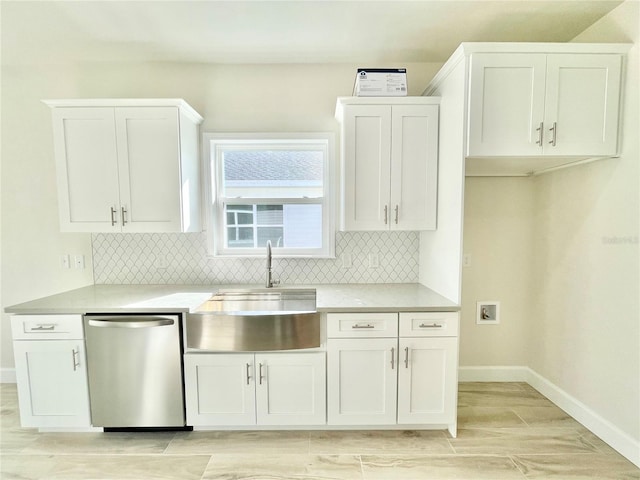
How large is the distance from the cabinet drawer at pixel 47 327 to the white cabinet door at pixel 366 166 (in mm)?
1908

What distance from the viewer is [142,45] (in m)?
2.28

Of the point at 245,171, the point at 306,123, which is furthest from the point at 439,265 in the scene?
the point at 245,171

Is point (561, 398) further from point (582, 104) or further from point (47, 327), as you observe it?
point (47, 327)

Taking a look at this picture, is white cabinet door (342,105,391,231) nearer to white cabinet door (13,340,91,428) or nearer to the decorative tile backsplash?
the decorative tile backsplash

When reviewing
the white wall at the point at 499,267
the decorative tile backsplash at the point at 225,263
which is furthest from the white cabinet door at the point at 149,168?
the white wall at the point at 499,267

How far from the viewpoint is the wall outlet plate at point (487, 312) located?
8.54ft

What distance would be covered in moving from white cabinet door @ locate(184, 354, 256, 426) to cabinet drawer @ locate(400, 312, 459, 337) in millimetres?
1025

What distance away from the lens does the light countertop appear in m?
1.92

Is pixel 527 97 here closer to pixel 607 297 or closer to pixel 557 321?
pixel 607 297

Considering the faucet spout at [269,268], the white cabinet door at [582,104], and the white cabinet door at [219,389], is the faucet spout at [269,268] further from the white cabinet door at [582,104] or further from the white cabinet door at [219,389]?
the white cabinet door at [582,104]

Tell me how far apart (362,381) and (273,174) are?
70.5 inches

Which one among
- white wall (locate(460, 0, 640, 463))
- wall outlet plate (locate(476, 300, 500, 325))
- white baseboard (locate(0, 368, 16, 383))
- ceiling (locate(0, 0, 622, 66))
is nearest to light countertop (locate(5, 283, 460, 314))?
wall outlet plate (locate(476, 300, 500, 325))

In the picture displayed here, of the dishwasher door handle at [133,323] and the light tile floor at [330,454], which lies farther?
the dishwasher door handle at [133,323]

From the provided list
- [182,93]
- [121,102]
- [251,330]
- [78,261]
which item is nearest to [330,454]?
[251,330]
